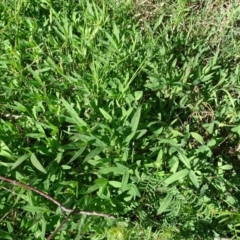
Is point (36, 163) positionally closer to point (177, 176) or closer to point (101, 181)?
point (101, 181)

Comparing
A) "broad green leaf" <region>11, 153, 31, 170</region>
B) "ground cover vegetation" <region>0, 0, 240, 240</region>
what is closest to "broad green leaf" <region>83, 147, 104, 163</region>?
"ground cover vegetation" <region>0, 0, 240, 240</region>

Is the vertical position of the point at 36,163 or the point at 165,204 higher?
the point at 36,163

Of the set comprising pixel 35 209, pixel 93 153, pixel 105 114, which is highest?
pixel 105 114

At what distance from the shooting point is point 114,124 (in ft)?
6.48

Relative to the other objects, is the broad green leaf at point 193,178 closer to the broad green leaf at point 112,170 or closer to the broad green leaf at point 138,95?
the broad green leaf at point 112,170

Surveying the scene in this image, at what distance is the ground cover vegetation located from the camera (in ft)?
6.40

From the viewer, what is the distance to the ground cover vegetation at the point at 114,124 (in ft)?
6.40

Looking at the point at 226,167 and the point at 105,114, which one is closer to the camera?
the point at 105,114

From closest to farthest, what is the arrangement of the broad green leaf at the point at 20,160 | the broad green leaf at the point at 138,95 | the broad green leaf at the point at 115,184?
the broad green leaf at the point at 20,160, the broad green leaf at the point at 115,184, the broad green leaf at the point at 138,95

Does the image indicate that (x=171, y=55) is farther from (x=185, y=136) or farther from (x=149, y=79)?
(x=185, y=136)

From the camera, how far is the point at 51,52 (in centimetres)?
230

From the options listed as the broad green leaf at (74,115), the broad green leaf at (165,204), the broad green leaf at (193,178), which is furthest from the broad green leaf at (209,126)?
the broad green leaf at (74,115)

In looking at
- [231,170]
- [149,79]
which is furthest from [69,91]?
[231,170]

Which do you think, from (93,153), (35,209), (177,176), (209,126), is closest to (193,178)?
(177,176)
